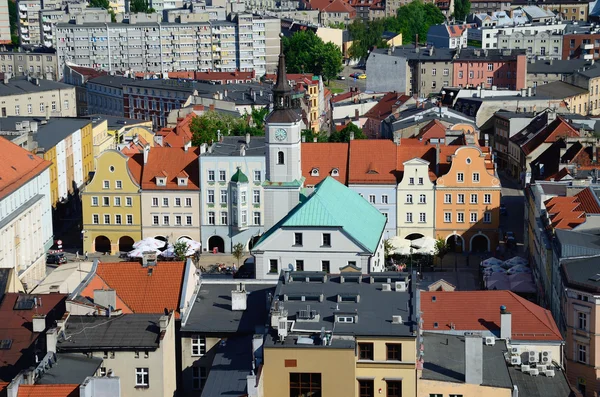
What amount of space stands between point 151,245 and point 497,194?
2638 centimetres

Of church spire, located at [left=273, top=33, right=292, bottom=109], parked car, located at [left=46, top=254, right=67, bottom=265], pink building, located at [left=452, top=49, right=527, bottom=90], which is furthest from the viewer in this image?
pink building, located at [left=452, top=49, right=527, bottom=90]

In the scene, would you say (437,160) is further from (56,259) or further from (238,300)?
(238,300)

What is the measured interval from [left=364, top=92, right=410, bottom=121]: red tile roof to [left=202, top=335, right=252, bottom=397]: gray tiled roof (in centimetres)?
8770

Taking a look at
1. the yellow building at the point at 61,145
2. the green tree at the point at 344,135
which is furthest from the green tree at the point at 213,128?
the yellow building at the point at 61,145

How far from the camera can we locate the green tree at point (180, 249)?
92438mm

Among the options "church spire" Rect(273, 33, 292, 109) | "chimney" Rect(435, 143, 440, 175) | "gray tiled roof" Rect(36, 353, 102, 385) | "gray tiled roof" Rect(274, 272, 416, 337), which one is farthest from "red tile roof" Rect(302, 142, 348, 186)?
"gray tiled roof" Rect(36, 353, 102, 385)

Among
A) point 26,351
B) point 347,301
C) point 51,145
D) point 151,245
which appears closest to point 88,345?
point 26,351

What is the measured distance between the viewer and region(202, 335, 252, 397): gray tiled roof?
2008 inches

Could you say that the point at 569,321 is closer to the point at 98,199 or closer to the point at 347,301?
the point at 347,301

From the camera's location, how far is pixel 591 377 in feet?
218

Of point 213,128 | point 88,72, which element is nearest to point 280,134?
point 213,128

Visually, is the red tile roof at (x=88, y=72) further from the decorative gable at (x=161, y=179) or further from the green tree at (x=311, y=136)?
the decorative gable at (x=161, y=179)

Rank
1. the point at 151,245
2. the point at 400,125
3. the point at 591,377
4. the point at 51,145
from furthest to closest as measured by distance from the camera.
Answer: the point at 400,125, the point at 51,145, the point at 151,245, the point at 591,377

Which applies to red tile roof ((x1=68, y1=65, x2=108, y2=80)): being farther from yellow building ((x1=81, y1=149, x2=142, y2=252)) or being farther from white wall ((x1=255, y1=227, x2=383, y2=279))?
white wall ((x1=255, y1=227, x2=383, y2=279))
